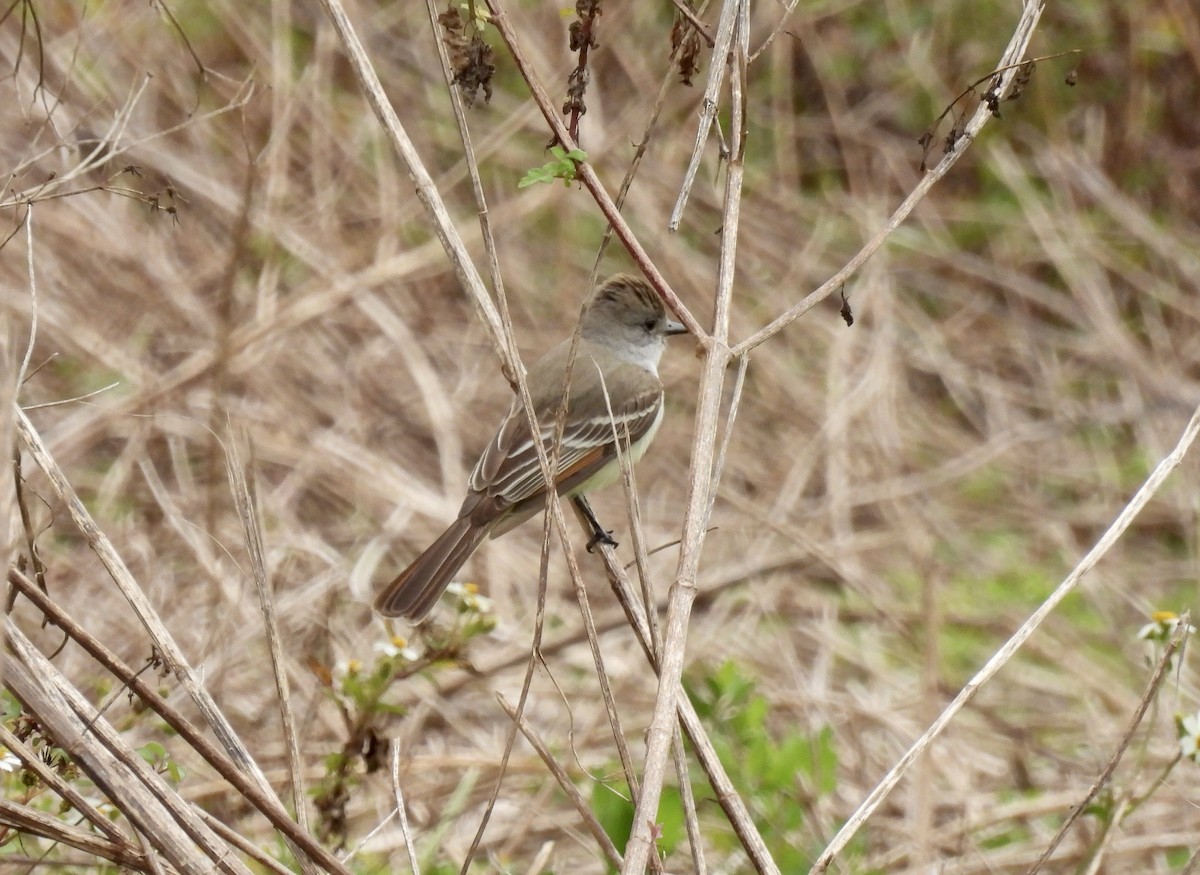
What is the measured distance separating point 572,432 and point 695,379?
2585mm

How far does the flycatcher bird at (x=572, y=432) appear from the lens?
4.70m

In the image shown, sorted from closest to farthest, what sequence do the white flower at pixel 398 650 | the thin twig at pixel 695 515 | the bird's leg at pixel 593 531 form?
the thin twig at pixel 695 515 < the white flower at pixel 398 650 < the bird's leg at pixel 593 531

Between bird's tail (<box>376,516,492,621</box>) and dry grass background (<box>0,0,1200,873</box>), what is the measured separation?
21.1 inches

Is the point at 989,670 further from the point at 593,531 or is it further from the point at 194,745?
the point at 593,531

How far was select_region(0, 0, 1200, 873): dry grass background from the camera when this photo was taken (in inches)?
210

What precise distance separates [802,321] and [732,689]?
488cm

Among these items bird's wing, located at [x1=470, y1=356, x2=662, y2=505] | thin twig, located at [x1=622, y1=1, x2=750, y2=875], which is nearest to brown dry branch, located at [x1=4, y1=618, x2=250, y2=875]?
thin twig, located at [x1=622, y1=1, x2=750, y2=875]

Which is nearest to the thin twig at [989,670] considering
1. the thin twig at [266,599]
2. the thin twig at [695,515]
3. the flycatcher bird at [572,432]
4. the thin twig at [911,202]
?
the thin twig at [695,515]

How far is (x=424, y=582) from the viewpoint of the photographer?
461cm

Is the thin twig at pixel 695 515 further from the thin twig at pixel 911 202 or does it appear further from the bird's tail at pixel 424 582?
the bird's tail at pixel 424 582

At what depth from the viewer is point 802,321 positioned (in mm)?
8508

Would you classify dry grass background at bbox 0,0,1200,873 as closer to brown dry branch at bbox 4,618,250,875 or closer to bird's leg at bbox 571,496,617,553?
bird's leg at bbox 571,496,617,553

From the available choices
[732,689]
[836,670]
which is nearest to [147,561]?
[732,689]

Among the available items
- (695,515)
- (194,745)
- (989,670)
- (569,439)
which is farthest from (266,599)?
(569,439)
